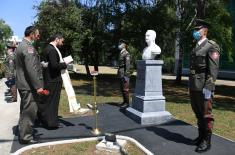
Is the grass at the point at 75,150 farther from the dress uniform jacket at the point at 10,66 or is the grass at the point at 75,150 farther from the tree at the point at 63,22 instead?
the tree at the point at 63,22

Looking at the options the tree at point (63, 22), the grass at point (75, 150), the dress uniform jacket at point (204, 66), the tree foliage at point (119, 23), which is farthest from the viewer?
the tree at point (63, 22)

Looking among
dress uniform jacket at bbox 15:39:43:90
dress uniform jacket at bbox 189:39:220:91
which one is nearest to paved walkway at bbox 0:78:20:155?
dress uniform jacket at bbox 15:39:43:90

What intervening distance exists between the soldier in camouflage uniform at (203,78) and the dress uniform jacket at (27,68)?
9.66 ft

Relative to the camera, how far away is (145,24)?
22.7m

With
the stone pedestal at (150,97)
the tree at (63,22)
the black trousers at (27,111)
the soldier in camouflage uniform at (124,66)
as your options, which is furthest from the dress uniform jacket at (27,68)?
the tree at (63,22)

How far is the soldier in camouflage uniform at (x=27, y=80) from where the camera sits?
700 centimetres

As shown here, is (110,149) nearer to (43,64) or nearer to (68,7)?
(43,64)

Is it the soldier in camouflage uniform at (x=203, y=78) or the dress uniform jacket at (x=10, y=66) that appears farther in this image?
the dress uniform jacket at (x=10, y=66)

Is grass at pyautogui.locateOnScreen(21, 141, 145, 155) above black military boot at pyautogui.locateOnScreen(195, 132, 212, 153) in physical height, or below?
below

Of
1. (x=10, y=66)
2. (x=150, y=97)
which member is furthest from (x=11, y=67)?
(x=150, y=97)

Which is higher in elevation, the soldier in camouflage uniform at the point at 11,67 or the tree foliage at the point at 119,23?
the tree foliage at the point at 119,23

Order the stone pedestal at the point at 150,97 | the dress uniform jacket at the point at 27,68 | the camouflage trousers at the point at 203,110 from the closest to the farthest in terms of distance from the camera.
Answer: the camouflage trousers at the point at 203,110
the dress uniform jacket at the point at 27,68
the stone pedestal at the point at 150,97

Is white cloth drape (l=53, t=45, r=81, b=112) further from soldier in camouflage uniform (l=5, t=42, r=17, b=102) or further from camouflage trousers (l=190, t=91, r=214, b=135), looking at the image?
soldier in camouflage uniform (l=5, t=42, r=17, b=102)

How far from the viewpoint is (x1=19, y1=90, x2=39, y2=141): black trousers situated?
7.07m
